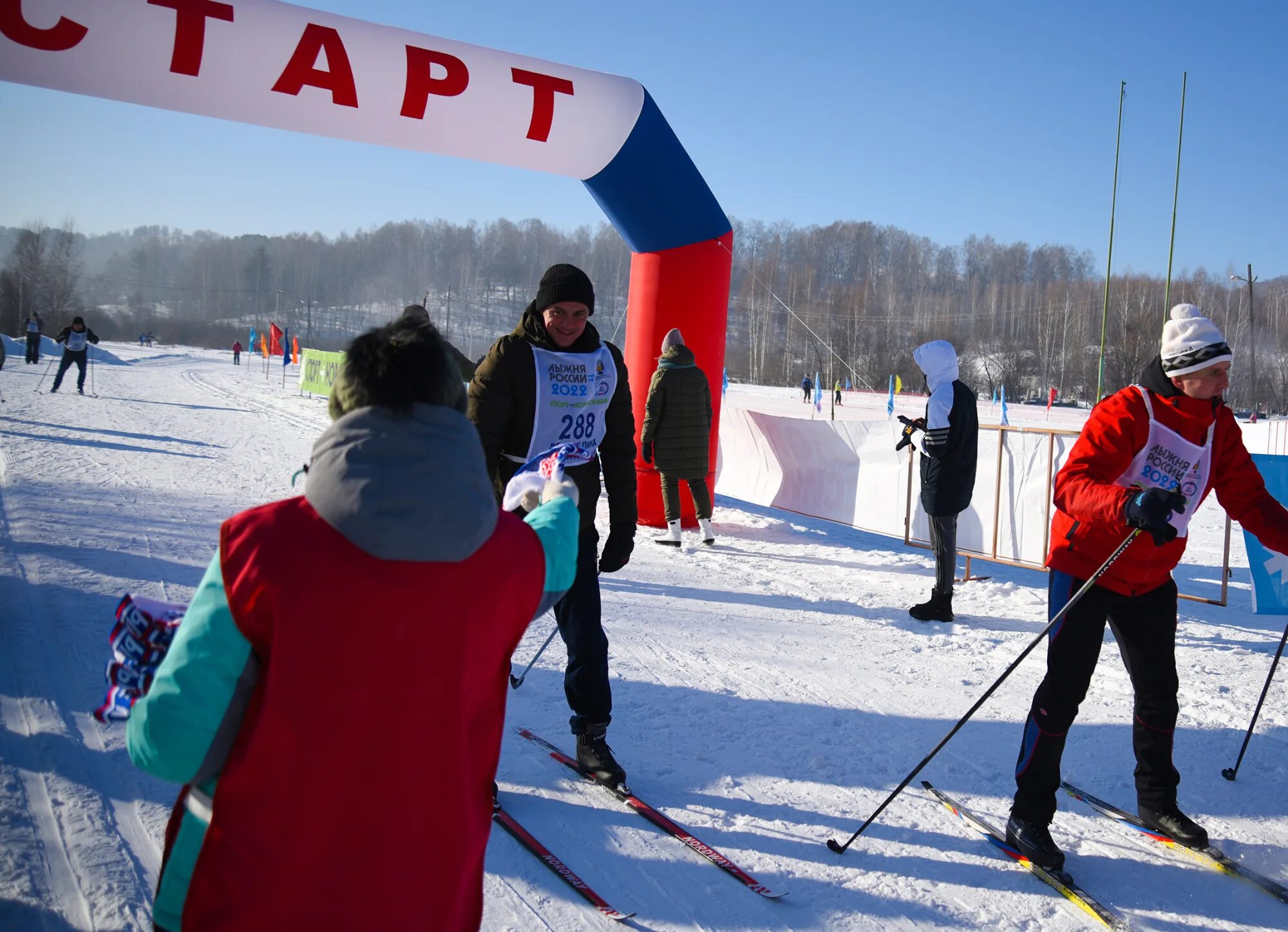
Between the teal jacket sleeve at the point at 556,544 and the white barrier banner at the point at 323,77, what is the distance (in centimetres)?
582

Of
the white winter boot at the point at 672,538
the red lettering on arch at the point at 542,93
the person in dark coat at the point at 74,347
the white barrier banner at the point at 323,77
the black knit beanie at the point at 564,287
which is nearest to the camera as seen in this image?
the black knit beanie at the point at 564,287

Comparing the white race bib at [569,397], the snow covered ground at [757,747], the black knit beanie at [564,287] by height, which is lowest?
the snow covered ground at [757,747]

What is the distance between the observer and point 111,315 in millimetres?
74375

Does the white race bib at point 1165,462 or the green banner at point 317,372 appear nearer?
the white race bib at point 1165,462

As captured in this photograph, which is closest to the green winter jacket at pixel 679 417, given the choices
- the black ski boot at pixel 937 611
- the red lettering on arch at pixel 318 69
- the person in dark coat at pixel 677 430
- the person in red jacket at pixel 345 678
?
the person in dark coat at pixel 677 430

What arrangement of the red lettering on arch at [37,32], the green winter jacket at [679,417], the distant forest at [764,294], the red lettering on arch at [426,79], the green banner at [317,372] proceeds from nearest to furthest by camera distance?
the red lettering on arch at [37,32] → the red lettering on arch at [426,79] → the green winter jacket at [679,417] → the green banner at [317,372] → the distant forest at [764,294]

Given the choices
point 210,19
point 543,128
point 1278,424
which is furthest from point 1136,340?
point 210,19

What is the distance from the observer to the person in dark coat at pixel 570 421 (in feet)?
10.6

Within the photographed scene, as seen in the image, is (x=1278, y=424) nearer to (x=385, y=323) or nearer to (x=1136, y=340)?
(x=1136, y=340)

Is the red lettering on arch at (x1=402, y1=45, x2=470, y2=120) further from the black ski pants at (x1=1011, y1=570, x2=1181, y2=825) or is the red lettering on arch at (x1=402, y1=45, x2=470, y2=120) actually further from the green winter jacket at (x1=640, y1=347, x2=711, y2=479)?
the black ski pants at (x1=1011, y1=570, x2=1181, y2=825)

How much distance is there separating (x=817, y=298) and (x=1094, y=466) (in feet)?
256

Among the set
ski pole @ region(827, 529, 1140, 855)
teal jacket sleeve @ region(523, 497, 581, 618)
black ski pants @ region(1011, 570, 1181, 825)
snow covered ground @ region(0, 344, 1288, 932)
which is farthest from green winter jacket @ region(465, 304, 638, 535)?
black ski pants @ region(1011, 570, 1181, 825)

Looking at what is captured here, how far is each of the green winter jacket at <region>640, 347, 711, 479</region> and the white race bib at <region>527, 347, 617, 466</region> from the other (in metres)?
4.21

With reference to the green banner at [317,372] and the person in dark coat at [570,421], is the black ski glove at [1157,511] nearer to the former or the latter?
the person in dark coat at [570,421]
